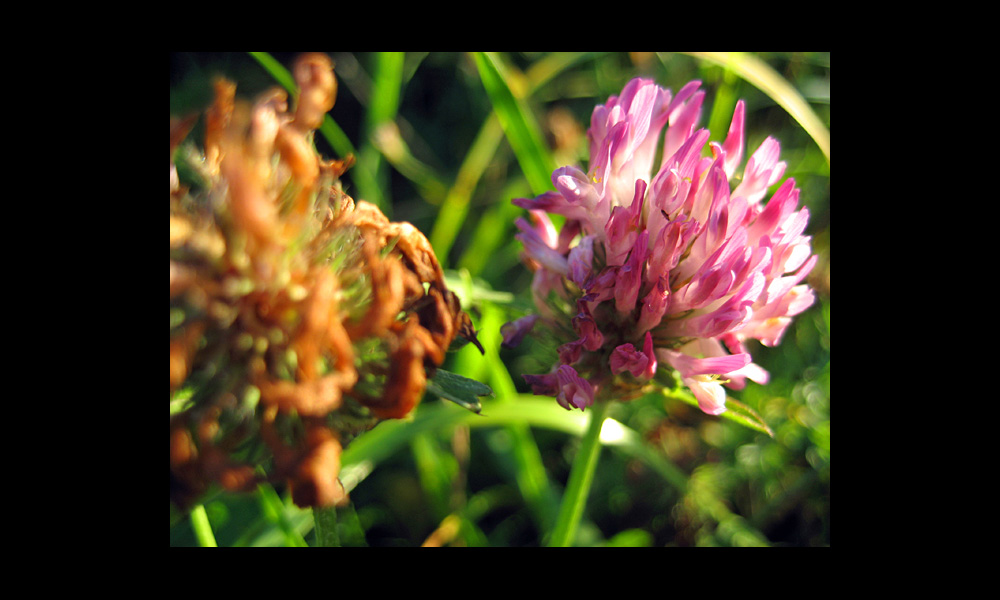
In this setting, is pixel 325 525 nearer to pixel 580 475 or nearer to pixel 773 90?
pixel 580 475

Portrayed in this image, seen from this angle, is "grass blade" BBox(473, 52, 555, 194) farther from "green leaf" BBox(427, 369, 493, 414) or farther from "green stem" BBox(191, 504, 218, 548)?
"green stem" BBox(191, 504, 218, 548)

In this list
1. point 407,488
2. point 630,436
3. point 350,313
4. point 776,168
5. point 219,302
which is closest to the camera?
point 219,302

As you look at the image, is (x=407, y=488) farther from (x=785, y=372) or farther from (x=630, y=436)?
(x=785, y=372)

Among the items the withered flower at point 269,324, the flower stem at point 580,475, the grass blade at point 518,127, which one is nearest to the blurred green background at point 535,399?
the grass blade at point 518,127

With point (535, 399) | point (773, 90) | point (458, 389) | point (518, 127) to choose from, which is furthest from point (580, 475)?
point (773, 90)

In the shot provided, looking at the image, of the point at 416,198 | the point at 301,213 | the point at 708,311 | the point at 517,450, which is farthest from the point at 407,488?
the point at 301,213

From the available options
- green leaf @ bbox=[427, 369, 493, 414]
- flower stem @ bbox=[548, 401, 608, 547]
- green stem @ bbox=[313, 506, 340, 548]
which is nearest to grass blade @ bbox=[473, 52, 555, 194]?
flower stem @ bbox=[548, 401, 608, 547]

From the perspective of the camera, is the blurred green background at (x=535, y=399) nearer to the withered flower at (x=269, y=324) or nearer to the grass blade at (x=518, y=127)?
the grass blade at (x=518, y=127)
